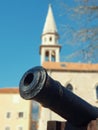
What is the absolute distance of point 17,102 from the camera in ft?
187

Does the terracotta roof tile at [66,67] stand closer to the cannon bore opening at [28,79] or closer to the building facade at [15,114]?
the building facade at [15,114]

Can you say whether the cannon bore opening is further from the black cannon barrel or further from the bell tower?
the bell tower

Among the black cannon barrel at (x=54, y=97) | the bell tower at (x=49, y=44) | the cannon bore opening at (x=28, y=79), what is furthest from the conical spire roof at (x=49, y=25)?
the cannon bore opening at (x=28, y=79)

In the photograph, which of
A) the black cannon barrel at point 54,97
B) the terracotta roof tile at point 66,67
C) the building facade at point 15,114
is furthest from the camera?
the building facade at point 15,114

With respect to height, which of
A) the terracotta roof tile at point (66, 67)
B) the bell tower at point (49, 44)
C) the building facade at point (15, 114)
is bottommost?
the building facade at point (15, 114)

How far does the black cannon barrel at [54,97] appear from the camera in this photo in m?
4.70

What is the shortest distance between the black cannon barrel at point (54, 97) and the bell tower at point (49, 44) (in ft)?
144

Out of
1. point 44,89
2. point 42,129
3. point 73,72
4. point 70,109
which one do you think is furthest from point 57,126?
point 73,72

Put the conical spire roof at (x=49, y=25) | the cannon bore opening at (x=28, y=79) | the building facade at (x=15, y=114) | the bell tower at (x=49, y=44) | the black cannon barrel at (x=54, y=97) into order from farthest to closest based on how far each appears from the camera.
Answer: the conical spire roof at (x=49, y=25)
the building facade at (x=15, y=114)
the bell tower at (x=49, y=44)
the cannon bore opening at (x=28, y=79)
the black cannon barrel at (x=54, y=97)

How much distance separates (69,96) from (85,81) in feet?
92.7

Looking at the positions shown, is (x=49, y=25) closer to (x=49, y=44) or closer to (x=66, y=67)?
(x=49, y=44)

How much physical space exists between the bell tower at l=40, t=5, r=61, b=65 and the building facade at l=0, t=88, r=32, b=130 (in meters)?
8.72

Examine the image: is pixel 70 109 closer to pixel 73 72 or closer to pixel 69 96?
pixel 69 96

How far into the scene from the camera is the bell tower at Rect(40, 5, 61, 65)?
5091 cm
